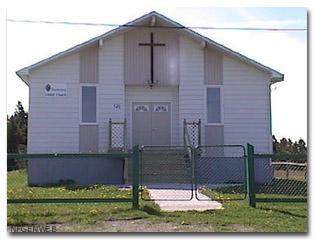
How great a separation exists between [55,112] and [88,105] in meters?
1.27

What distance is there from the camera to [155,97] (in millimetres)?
19297

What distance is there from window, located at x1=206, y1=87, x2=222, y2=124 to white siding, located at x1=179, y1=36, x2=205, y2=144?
0.30 meters

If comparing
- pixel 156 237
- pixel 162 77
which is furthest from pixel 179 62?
pixel 156 237

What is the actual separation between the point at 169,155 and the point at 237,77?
4143 mm

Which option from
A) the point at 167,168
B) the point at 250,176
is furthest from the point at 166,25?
the point at 250,176

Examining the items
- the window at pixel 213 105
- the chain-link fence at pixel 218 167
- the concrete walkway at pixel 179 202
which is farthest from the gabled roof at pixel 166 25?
the concrete walkway at pixel 179 202

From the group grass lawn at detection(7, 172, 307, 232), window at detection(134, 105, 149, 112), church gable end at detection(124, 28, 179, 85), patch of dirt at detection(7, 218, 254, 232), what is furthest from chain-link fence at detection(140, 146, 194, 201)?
patch of dirt at detection(7, 218, 254, 232)

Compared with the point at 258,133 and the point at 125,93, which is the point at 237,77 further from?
the point at 125,93

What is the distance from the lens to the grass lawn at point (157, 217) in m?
8.23

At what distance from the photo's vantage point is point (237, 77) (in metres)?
19.3

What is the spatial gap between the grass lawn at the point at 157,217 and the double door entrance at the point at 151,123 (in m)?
8.64

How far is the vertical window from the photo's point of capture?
1873 centimetres

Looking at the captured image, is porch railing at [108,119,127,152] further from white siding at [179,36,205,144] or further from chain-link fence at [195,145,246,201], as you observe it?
chain-link fence at [195,145,246,201]

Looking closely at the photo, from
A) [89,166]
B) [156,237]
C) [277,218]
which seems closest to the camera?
[156,237]
